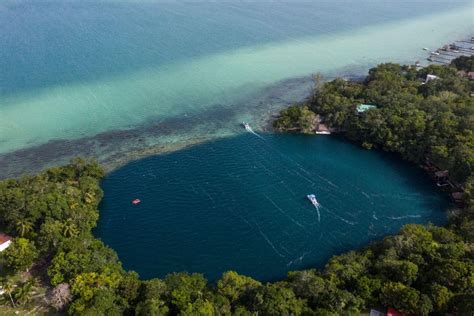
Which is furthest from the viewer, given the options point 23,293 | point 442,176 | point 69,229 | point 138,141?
point 138,141

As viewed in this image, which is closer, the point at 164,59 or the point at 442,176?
the point at 442,176

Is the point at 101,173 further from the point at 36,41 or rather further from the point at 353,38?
the point at 353,38

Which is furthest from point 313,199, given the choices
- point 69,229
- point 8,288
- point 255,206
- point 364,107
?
point 8,288

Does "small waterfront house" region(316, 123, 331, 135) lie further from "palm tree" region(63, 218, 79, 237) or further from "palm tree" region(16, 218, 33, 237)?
"palm tree" region(16, 218, 33, 237)

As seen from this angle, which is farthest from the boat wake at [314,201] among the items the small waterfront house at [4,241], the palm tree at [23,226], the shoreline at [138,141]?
the small waterfront house at [4,241]

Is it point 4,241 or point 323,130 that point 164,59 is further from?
point 4,241

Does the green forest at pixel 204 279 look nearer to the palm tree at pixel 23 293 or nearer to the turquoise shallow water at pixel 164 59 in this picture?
the palm tree at pixel 23 293

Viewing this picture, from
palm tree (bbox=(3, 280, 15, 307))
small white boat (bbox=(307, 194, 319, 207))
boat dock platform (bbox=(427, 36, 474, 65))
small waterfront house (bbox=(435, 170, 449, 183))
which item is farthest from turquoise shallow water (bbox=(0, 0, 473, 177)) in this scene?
small waterfront house (bbox=(435, 170, 449, 183))
